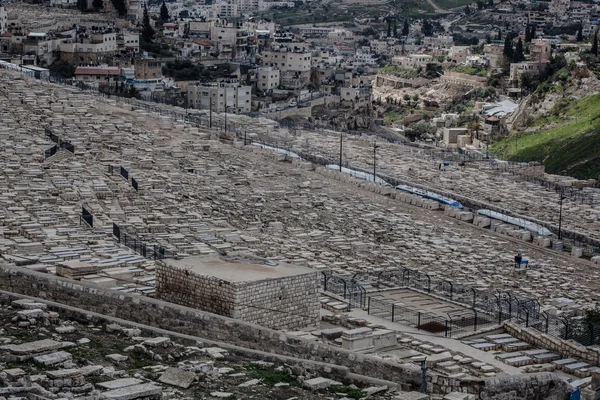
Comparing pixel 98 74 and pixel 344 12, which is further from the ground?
pixel 98 74

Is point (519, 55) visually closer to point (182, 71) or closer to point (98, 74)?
point (182, 71)

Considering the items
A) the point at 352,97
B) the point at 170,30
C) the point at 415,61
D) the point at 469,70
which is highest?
the point at 170,30

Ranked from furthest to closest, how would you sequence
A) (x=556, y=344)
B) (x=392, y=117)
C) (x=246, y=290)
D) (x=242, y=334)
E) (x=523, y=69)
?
(x=392, y=117) → (x=523, y=69) → (x=556, y=344) → (x=246, y=290) → (x=242, y=334)

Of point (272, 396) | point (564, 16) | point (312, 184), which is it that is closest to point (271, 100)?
point (312, 184)

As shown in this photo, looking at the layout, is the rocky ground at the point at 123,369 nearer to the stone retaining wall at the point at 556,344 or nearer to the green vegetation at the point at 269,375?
the green vegetation at the point at 269,375

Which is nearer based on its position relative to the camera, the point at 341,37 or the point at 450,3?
the point at 341,37

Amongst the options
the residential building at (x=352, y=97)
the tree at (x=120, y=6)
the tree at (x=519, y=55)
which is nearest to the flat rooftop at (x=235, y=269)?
the residential building at (x=352, y=97)

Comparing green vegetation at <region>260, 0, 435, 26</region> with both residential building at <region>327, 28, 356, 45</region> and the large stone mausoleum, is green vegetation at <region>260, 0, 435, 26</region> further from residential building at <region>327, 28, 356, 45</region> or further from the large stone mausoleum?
the large stone mausoleum

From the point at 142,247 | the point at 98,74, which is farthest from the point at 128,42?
the point at 142,247

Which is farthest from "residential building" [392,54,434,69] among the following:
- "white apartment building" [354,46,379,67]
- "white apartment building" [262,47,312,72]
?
"white apartment building" [262,47,312,72]
